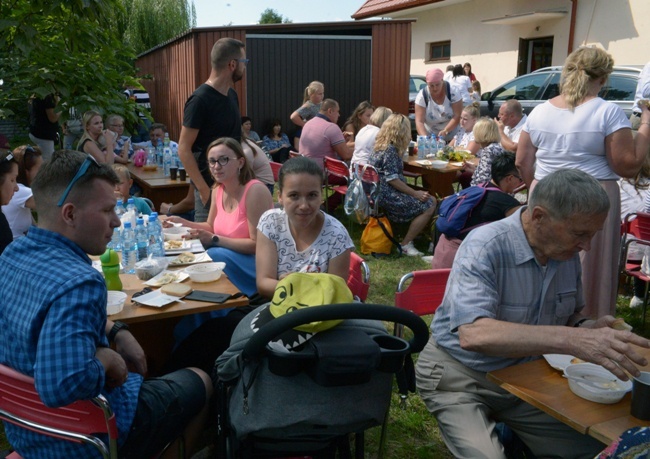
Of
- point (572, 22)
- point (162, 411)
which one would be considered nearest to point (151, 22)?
point (572, 22)

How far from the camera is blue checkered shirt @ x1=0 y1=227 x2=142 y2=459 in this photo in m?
1.66

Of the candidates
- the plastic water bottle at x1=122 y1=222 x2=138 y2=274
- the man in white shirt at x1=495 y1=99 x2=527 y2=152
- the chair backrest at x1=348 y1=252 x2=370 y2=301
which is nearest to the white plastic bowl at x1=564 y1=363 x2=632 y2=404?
the chair backrest at x1=348 y1=252 x2=370 y2=301

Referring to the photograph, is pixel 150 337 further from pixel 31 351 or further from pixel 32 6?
pixel 32 6

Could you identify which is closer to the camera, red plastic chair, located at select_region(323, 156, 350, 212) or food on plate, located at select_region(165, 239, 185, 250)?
food on plate, located at select_region(165, 239, 185, 250)

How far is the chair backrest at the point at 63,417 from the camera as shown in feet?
5.88

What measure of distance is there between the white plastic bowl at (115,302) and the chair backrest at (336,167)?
4352mm

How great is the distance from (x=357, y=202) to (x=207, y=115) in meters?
2.22

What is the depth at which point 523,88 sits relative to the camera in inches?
444

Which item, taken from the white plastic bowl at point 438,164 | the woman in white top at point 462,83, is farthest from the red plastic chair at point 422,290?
the woman in white top at point 462,83

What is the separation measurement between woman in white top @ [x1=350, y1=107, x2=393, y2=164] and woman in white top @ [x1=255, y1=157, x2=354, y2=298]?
11.9ft

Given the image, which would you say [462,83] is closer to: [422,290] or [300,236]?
[300,236]

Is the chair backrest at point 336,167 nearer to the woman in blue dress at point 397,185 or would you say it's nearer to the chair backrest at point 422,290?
the woman in blue dress at point 397,185

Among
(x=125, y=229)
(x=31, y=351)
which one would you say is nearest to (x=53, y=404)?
(x=31, y=351)

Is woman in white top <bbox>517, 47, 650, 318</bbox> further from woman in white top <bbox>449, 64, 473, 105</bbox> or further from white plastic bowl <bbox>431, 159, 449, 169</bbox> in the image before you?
woman in white top <bbox>449, 64, 473, 105</bbox>
